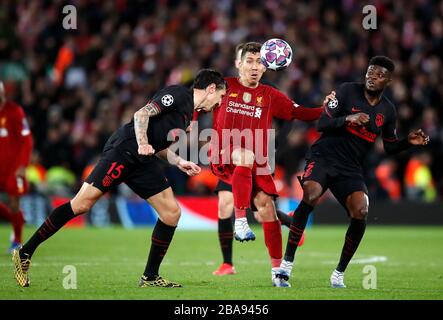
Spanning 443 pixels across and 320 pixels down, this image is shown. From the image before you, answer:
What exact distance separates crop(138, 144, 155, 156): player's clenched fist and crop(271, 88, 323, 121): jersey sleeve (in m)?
1.95

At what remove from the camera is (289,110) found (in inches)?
393

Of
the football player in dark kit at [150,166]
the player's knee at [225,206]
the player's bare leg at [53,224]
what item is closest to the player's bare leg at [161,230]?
the football player in dark kit at [150,166]

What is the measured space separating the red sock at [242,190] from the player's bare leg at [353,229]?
3.42 feet

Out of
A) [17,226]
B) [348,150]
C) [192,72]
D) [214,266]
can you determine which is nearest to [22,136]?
[17,226]

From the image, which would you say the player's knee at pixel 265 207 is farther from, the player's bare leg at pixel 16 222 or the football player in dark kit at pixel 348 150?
the player's bare leg at pixel 16 222

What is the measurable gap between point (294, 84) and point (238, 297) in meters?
13.3

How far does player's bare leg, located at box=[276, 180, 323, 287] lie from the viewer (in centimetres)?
929

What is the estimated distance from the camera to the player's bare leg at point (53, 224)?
8.84m

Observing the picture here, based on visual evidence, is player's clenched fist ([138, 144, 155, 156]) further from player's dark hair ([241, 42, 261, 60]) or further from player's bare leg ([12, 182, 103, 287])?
player's dark hair ([241, 42, 261, 60])

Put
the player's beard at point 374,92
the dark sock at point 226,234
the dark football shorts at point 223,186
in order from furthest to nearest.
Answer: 1. the dark sock at point 226,234
2. the dark football shorts at point 223,186
3. the player's beard at point 374,92

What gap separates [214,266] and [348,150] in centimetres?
314

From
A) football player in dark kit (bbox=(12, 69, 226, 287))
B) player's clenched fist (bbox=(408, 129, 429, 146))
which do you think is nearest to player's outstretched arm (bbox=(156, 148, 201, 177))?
football player in dark kit (bbox=(12, 69, 226, 287))

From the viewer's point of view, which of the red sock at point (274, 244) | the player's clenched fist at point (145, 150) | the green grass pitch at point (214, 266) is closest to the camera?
the player's clenched fist at point (145, 150)
